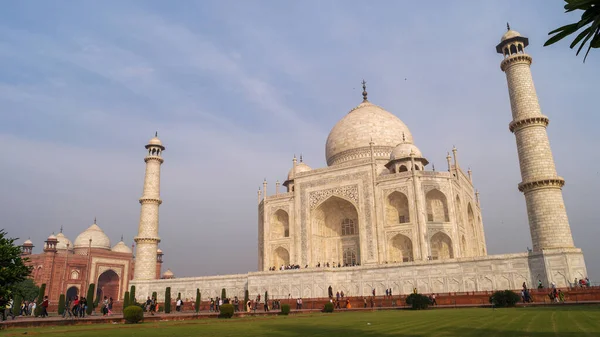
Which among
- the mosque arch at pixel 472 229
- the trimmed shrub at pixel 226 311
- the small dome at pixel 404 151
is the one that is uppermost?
the small dome at pixel 404 151

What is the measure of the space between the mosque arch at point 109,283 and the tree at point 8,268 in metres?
34.3

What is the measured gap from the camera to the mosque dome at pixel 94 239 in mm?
45688

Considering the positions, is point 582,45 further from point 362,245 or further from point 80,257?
point 80,257

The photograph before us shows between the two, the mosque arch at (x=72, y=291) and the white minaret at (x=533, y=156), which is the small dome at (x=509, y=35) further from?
the mosque arch at (x=72, y=291)

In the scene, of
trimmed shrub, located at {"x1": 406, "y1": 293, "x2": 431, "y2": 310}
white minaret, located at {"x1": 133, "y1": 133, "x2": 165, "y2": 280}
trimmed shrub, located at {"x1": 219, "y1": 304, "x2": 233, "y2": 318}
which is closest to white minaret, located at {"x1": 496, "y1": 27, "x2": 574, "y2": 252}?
trimmed shrub, located at {"x1": 406, "y1": 293, "x2": 431, "y2": 310}

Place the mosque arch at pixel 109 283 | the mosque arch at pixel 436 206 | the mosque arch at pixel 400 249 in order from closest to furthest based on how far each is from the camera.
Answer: the mosque arch at pixel 400 249
the mosque arch at pixel 436 206
the mosque arch at pixel 109 283

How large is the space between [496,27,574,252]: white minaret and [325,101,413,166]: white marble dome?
40.6ft

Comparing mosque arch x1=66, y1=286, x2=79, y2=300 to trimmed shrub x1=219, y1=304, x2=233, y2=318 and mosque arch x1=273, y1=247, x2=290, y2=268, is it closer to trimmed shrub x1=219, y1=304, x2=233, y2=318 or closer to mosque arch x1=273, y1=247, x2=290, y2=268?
mosque arch x1=273, y1=247, x2=290, y2=268

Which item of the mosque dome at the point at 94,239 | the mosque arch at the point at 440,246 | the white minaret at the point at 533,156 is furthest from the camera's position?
the mosque dome at the point at 94,239

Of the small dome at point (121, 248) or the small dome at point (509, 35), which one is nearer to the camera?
the small dome at point (509, 35)

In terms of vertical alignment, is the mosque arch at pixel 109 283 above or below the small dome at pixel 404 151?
below

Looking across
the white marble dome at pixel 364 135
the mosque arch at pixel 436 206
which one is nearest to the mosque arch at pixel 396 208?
the mosque arch at pixel 436 206

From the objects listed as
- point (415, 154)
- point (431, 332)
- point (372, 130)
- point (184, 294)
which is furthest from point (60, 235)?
point (431, 332)

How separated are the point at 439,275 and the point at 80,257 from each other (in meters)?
33.6
